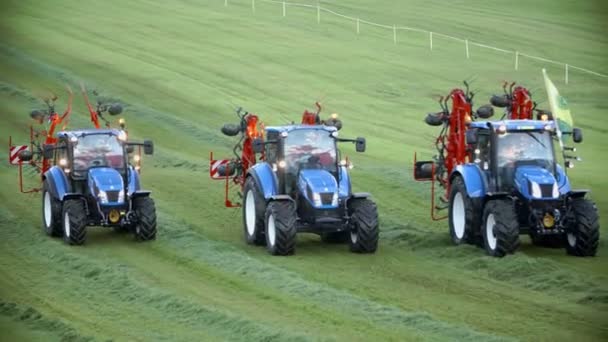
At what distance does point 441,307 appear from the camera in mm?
18859

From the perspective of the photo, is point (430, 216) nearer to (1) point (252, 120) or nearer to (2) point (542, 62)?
(1) point (252, 120)

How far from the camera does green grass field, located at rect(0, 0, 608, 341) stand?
18.4m

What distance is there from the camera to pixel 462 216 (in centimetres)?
2383

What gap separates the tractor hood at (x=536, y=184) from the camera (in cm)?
2233

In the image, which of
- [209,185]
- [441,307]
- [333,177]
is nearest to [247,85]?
[209,185]

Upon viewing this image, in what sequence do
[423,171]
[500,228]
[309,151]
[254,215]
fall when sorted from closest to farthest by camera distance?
[500,228] < [309,151] < [254,215] < [423,171]

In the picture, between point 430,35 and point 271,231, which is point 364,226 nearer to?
point 271,231

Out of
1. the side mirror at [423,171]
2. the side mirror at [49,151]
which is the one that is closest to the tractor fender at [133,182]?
the side mirror at [49,151]

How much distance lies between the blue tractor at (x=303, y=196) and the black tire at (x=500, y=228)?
1950 millimetres

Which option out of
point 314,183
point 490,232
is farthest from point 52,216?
point 490,232

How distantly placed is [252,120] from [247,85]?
22706 millimetres

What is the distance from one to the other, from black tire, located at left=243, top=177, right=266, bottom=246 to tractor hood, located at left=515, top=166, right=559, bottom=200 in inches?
181

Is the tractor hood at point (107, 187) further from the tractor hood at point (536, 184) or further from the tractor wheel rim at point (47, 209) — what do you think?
the tractor hood at point (536, 184)

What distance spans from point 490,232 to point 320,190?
303 cm
